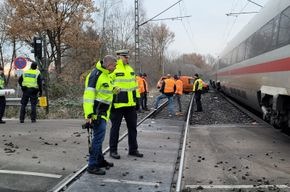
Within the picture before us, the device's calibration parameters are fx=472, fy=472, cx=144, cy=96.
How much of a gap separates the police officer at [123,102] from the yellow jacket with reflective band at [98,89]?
4.36 ft

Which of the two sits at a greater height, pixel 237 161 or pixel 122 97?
pixel 122 97

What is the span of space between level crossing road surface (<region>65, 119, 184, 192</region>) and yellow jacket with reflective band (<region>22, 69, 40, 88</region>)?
4.61m

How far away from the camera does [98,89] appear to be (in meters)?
7.65

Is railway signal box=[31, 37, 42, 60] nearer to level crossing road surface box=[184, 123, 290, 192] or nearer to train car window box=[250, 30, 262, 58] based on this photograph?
level crossing road surface box=[184, 123, 290, 192]

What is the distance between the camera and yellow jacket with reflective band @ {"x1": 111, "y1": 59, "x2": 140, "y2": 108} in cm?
914

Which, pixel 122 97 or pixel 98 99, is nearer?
pixel 98 99

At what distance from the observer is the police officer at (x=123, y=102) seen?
9.15m

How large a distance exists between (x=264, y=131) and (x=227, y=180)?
675 cm

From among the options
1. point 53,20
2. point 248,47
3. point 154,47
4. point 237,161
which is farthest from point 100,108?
Result: point 154,47

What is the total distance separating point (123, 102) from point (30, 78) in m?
6.76

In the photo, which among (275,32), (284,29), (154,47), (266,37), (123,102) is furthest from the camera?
(154,47)

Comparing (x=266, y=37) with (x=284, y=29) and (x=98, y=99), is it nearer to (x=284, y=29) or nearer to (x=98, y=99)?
(x=284, y=29)

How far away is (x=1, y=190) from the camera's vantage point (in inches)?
263

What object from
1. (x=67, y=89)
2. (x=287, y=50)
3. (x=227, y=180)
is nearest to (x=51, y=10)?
(x=67, y=89)
